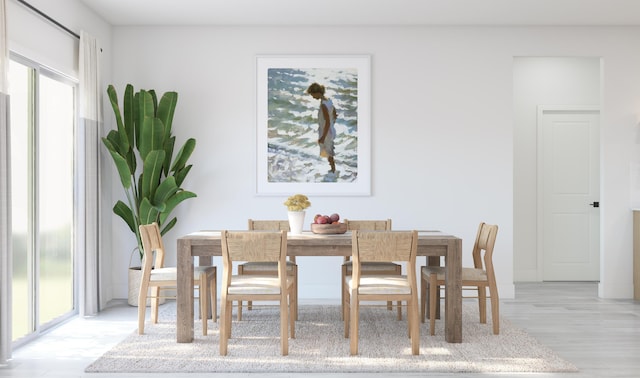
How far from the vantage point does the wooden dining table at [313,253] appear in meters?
4.75

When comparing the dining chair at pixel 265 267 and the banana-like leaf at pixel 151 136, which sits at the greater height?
the banana-like leaf at pixel 151 136

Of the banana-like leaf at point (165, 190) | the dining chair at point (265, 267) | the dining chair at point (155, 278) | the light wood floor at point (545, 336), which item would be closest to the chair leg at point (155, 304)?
the dining chair at point (155, 278)

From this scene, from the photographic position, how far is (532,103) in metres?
8.48

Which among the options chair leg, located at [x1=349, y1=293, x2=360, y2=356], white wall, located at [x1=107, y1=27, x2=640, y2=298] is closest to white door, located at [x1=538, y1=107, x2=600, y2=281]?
white wall, located at [x1=107, y1=27, x2=640, y2=298]

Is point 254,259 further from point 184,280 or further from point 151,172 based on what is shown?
point 151,172

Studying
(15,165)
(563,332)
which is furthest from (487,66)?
(15,165)

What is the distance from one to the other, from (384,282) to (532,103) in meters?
4.86

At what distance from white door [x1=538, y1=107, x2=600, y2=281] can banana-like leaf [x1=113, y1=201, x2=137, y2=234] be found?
5.12 meters

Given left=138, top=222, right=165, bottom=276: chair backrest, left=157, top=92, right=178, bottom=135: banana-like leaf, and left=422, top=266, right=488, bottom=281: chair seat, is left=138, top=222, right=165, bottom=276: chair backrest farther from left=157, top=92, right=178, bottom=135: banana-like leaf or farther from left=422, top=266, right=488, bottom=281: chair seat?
left=422, top=266, right=488, bottom=281: chair seat

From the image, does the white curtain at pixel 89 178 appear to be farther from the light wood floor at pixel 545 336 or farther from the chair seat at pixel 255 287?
the chair seat at pixel 255 287

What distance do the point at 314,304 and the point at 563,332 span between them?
241 cm

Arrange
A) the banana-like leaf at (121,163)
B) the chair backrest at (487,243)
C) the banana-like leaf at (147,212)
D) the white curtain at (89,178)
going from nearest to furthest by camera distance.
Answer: the chair backrest at (487,243)
the white curtain at (89,178)
the banana-like leaf at (121,163)
the banana-like leaf at (147,212)

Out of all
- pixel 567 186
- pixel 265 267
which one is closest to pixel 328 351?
pixel 265 267

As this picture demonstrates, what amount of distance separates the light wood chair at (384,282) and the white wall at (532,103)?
4.35 meters
